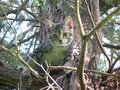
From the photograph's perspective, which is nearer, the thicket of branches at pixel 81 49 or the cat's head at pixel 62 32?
the thicket of branches at pixel 81 49

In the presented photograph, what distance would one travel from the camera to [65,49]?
10.3ft

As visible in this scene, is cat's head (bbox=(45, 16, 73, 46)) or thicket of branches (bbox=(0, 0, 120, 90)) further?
cat's head (bbox=(45, 16, 73, 46))

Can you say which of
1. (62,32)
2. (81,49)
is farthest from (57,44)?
(81,49)

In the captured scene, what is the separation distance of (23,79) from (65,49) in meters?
1.09

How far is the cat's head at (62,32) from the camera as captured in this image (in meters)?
3.10

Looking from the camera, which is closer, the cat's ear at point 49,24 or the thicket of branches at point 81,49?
the thicket of branches at point 81,49

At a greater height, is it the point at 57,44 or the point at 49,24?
the point at 49,24

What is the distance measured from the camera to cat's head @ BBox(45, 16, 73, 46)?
3.10 metres

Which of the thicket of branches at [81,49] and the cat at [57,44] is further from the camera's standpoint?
the cat at [57,44]

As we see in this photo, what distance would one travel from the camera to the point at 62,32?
10.3 ft

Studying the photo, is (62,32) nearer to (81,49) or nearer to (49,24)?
(49,24)

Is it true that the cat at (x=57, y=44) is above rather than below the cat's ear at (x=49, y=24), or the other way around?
below

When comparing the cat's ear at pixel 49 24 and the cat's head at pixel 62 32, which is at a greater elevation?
the cat's ear at pixel 49 24

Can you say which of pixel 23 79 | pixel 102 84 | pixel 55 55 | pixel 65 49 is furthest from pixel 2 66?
pixel 102 84
